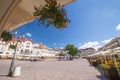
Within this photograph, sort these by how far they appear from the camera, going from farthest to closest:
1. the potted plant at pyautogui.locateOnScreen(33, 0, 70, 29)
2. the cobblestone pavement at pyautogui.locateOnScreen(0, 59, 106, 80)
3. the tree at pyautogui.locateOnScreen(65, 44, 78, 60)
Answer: the tree at pyautogui.locateOnScreen(65, 44, 78, 60), the cobblestone pavement at pyautogui.locateOnScreen(0, 59, 106, 80), the potted plant at pyautogui.locateOnScreen(33, 0, 70, 29)

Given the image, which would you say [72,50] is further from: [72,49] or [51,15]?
[51,15]

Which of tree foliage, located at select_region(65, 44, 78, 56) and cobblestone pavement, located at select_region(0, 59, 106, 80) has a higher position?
tree foliage, located at select_region(65, 44, 78, 56)

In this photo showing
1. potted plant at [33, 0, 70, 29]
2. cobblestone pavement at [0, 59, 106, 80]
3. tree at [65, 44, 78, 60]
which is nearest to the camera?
potted plant at [33, 0, 70, 29]

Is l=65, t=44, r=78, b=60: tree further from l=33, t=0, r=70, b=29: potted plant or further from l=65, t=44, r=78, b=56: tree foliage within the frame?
l=33, t=0, r=70, b=29: potted plant

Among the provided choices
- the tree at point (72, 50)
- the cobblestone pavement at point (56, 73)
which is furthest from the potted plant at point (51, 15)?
the tree at point (72, 50)

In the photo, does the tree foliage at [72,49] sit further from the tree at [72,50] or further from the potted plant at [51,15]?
the potted plant at [51,15]

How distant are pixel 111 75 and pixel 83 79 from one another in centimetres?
190

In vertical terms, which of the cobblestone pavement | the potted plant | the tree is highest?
the tree

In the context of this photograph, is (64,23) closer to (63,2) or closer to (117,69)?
(63,2)

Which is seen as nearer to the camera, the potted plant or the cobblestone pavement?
the potted plant

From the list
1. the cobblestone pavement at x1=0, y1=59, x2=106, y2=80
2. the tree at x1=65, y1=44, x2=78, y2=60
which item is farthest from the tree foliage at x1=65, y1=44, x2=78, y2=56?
the cobblestone pavement at x1=0, y1=59, x2=106, y2=80

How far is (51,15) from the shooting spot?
2311mm

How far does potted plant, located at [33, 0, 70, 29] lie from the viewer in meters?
2.30

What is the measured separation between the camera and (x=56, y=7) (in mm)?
2389
